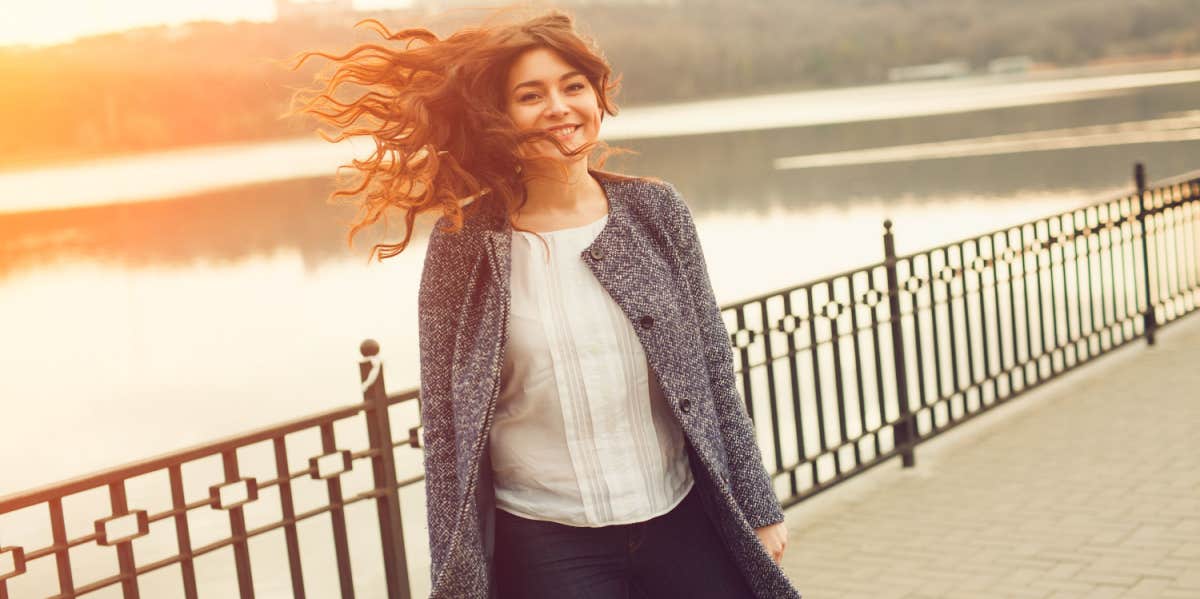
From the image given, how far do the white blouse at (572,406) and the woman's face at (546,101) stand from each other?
0.63ft

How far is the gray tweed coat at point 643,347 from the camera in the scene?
2.56 metres

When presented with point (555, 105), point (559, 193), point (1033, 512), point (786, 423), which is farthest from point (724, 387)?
point (786, 423)

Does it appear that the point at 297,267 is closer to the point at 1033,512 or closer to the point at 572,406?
the point at 1033,512

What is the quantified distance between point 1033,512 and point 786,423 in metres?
2.84

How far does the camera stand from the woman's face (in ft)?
8.52

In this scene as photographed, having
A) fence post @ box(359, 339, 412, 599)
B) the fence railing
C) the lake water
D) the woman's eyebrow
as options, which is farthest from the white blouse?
the lake water

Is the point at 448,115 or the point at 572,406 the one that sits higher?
the point at 448,115

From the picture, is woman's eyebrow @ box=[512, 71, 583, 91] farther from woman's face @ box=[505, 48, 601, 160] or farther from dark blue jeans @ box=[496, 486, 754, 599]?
dark blue jeans @ box=[496, 486, 754, 599]

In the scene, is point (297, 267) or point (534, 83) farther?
point (297, 267)

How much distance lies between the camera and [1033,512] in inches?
230

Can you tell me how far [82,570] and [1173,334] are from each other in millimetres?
7105

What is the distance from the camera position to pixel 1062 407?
7809 mm

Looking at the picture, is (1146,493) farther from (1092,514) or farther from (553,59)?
(553,59)

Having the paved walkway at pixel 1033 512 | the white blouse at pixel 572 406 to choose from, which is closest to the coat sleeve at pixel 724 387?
the white blouse at pixel 572 406
